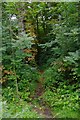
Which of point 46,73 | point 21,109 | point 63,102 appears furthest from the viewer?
point 46,73

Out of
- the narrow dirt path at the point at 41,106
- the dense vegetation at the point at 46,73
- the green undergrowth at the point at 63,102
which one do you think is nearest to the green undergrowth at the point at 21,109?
the dense vegetation at the point at 46,73

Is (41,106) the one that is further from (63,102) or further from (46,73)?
(46,73)

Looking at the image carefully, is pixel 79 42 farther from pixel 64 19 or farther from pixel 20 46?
pixel 20 46

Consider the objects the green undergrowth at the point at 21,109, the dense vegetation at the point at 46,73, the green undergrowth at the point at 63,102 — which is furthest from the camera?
the dense vegetation at the point at 46,73

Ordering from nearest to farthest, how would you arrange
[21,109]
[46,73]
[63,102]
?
[21,109] → [63,102] → [46,73]

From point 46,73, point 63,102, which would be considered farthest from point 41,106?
point 46,73

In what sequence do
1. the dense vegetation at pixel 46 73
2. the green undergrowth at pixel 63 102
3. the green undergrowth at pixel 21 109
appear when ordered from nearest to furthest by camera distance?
the green undergrowth at pixel 21 109 → the green undergrowth at pixel 63 102 → the dense vegetation at pixel 46 73

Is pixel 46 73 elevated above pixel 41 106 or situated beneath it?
elevated above

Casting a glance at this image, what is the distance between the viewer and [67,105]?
312cm

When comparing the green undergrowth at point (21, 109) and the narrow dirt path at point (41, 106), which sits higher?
the green undergrowth at point (21, 109)

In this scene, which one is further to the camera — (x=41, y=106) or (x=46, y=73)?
(x=46, y=73)

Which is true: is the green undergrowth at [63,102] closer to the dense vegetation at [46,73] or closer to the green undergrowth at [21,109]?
the dense vegetation at [46,73]

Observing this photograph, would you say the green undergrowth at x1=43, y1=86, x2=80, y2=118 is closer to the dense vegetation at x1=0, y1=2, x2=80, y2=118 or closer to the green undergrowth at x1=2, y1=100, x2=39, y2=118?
the dense vegetation at x1=0, y1=2, x2=80, y2=118

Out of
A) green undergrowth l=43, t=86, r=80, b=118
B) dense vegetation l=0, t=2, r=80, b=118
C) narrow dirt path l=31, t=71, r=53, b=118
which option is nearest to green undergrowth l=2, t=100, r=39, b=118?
dense vegetation l=0, t=2, r=80, b=118
